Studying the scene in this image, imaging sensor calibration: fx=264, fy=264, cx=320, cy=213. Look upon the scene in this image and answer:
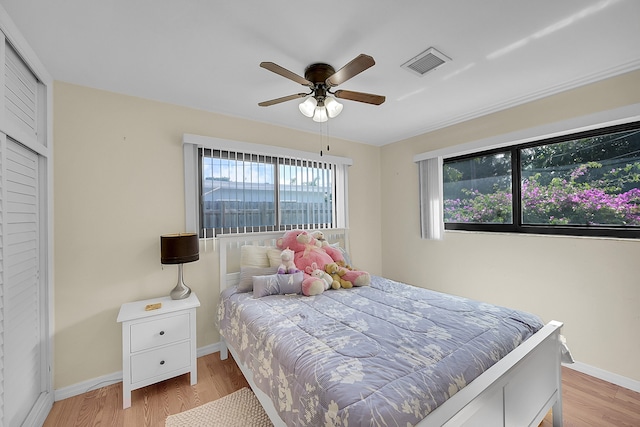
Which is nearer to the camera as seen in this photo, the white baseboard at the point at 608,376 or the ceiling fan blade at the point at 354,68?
the ceiling fan blade at the point at 354,68

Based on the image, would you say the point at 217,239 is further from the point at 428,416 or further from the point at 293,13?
the point at 428,416

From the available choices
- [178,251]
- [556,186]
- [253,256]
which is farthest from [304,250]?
[556,186]

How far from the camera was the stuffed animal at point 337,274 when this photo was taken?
2508 mm

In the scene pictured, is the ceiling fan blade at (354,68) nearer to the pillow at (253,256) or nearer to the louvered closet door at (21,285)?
the pillow at (253,256)

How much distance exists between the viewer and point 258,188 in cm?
298

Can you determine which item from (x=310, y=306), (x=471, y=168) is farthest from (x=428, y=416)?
(x=471, y=168)

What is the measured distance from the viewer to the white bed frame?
41.1 inches

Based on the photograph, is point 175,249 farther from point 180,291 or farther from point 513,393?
point 513,393

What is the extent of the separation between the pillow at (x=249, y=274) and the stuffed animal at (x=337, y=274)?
51 cm

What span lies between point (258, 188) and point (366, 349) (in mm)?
2120

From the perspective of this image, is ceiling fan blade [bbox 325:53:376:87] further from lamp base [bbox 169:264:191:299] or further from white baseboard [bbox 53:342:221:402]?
white baseboard [bbox 53:342:221:402]

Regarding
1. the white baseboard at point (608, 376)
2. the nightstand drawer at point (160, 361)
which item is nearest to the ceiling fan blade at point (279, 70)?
the nightstand drawer at point (160, 361)

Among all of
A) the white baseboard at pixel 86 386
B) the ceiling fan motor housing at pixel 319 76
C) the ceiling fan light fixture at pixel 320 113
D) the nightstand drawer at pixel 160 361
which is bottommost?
the white baseboard at pixel 86 386

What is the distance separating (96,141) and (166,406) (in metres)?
2.14
